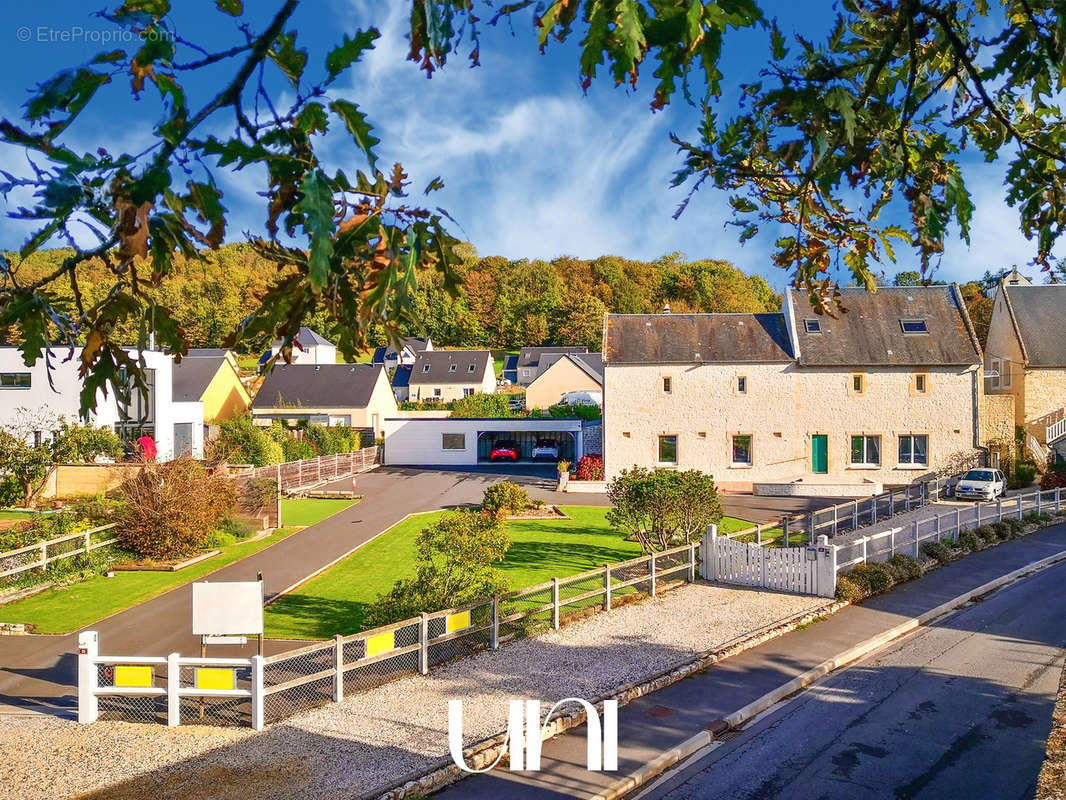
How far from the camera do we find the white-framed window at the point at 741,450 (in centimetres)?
3828

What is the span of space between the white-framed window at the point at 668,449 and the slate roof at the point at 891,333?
22.8ft

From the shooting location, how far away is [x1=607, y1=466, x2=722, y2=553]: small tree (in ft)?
68.5

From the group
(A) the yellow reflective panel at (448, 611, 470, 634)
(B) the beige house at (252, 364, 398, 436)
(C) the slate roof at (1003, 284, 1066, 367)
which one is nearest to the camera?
(A) the yellow reflective panel at (448, 611, 470, 634)

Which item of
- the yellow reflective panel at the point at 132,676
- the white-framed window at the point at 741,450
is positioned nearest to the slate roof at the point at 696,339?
the white-framed window at the point at 741,450

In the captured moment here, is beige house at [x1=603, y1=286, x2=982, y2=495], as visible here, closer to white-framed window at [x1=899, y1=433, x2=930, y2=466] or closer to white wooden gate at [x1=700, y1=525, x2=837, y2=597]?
white-framed window at [x1=899, y1=433, x2=930, y2=466]

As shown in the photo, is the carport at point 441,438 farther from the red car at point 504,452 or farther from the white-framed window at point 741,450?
the white-framed window at point 741,450

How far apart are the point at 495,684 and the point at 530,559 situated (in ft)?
33.2

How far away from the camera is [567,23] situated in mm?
2951

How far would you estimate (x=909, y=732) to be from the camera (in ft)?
34.3

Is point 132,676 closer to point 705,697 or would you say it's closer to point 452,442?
point 705,697

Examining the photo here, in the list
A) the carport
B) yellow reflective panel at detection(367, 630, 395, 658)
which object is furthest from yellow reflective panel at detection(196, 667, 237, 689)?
the carport

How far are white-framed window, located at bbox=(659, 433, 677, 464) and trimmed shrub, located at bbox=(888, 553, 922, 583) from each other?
748 inches

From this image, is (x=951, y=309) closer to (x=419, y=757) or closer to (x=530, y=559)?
(x=530, y=559)

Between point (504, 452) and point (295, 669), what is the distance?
117 feet
